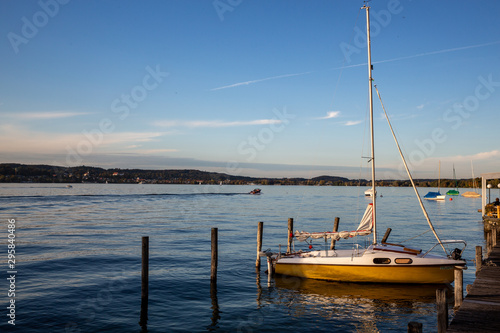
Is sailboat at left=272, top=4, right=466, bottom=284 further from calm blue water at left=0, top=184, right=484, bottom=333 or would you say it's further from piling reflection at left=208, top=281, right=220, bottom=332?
piling reflection at left=208, top=281, right=220, bottom=332

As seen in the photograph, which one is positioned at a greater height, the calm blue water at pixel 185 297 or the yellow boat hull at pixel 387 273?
the yellow boat hull at pixel 387 273

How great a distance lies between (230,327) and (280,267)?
7.51 m

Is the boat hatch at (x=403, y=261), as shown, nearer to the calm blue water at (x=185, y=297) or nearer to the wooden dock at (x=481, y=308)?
the calm blue water at (x=185, y=297)

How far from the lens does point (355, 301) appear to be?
18734mm

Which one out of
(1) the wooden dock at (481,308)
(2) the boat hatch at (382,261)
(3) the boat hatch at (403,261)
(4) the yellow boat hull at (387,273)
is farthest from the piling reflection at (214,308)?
(3) the boat hatch at (403,261)

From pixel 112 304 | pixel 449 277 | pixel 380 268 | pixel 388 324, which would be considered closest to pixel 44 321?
pixel 112 304

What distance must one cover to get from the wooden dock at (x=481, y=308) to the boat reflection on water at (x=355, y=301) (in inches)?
123

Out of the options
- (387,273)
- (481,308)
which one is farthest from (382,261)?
(481,308)

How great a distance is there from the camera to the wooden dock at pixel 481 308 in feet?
32.7

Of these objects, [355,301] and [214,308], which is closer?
[214,308]

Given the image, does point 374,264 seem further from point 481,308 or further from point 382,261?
point 481,308

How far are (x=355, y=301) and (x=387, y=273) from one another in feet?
9.09

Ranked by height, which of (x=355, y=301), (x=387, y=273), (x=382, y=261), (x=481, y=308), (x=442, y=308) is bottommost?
(x=355, y=301)

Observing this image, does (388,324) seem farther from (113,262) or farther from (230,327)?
(113,262)
